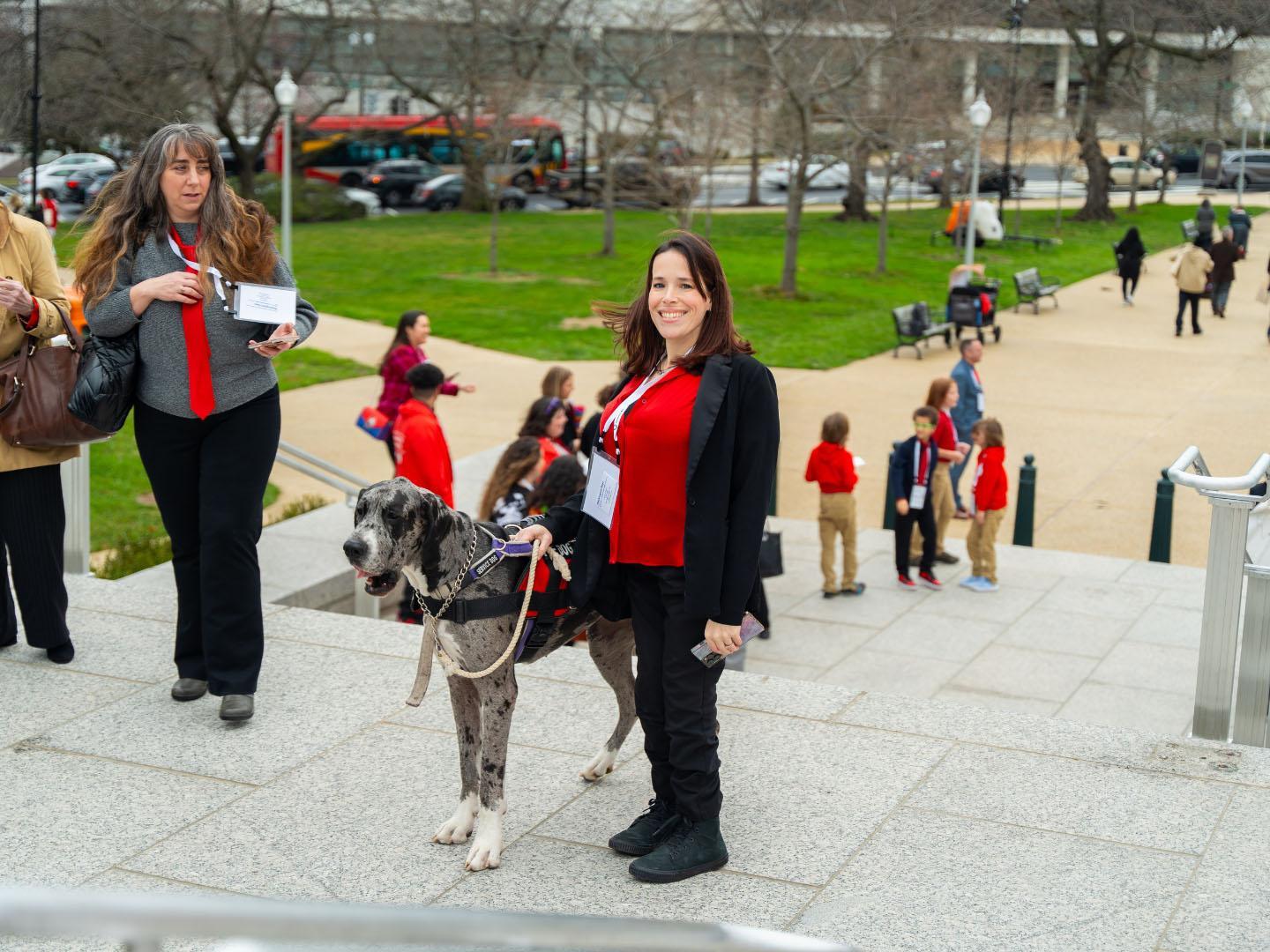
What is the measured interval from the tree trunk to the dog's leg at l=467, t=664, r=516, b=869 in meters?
40.2

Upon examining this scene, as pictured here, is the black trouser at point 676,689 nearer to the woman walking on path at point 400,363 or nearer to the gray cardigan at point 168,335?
the gray cardigan at point 168,335

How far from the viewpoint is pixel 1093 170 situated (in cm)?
4184

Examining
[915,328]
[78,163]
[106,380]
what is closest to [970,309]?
[915,328]

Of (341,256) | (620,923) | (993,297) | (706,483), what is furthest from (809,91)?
(620,923)

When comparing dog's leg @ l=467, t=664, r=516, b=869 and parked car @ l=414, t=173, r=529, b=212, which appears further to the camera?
parked car @ l=414, t=173, r=529, b=212

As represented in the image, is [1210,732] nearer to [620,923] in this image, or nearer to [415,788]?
[415,788]

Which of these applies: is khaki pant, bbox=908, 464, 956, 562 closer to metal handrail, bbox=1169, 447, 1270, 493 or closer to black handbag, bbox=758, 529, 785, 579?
black handbag, bbox=758, 529, 785, 579

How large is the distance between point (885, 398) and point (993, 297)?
6.24 meters

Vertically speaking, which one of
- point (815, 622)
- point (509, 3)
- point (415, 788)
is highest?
point (509, 3)

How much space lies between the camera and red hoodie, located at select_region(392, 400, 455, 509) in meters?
8.96

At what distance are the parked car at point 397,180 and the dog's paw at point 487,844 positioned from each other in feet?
143

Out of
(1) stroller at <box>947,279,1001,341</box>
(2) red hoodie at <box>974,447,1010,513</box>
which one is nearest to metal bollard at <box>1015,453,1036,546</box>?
(2) red hoodie at <box>974,447,1010,513</box>

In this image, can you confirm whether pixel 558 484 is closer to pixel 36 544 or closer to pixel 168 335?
pixel 36 544

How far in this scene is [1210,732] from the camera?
20.0ft
